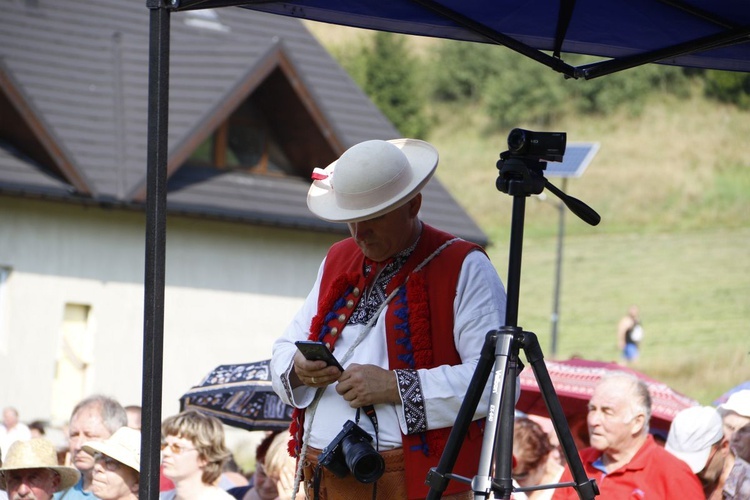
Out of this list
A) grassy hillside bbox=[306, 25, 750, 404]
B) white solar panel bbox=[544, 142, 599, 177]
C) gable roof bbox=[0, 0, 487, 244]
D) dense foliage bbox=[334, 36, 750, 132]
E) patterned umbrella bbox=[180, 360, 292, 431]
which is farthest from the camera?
dense foliage bbox=[334, 36, 750, 132]

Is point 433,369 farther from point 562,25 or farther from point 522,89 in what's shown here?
point 522,89

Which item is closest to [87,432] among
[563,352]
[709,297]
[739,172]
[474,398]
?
[474,398]

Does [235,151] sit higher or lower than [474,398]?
higher

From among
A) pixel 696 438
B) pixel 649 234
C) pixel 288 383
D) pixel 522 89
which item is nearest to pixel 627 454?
pixel 696 438

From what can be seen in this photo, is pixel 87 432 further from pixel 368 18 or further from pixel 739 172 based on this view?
pixel 739 172

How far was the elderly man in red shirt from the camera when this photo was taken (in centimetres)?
579

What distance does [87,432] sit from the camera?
678 centimetres

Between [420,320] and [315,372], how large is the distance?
37 centimetres

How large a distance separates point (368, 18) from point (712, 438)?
297cm

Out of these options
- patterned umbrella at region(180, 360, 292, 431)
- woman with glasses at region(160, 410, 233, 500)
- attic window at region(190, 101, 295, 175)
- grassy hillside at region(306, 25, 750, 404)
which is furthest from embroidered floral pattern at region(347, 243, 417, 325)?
grassy hillside at region(306, 25, 750, 404)

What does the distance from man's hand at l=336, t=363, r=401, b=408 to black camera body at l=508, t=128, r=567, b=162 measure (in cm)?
83

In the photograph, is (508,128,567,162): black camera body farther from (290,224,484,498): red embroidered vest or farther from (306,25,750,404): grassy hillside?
(306,25,750,404): grassy hillside

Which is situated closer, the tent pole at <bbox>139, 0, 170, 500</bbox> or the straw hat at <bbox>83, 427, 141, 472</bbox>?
the tent pole at <bbox>139, 0, 170, 500</bbox>

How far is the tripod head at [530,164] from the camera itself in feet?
11.8
